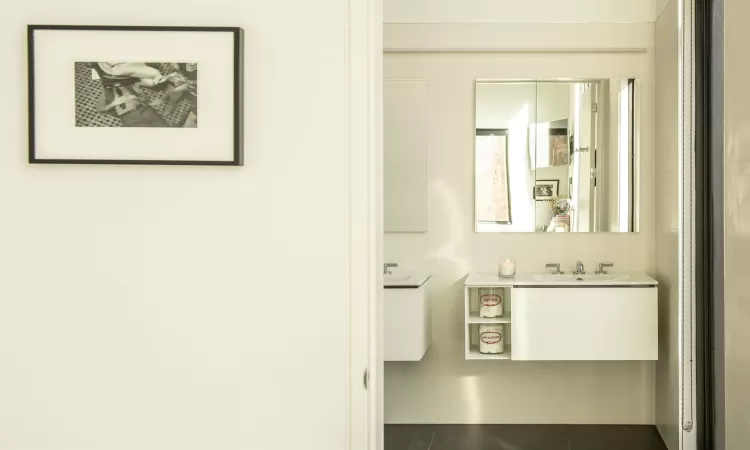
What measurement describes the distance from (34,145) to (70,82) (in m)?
0.15

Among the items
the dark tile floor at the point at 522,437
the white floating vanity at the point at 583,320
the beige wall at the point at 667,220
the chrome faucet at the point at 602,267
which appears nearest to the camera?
the beige wall at the point at 667,220

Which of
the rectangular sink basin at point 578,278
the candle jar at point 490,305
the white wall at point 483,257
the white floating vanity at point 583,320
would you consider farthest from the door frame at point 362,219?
the white wall at point 483,257

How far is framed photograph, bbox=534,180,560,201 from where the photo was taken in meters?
3.65

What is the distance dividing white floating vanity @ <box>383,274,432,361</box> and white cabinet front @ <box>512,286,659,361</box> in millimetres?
492

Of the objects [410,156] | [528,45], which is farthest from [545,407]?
[528,45]

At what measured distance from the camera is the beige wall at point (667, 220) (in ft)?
10.3

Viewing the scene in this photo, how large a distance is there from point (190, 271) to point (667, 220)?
2.68m

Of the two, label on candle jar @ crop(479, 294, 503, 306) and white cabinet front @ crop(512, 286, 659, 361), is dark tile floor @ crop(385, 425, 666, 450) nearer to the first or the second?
white cabinet front @ crop(512, 286, 659, 361)

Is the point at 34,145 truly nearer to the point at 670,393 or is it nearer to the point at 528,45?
the point at 528,45

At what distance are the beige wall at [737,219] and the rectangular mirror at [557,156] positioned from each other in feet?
4.47

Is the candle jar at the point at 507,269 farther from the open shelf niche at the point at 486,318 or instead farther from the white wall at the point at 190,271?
the white wall at the point at 190,271

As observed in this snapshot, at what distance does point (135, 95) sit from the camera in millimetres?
1314

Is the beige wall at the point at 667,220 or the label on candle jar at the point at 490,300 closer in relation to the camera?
the beige wall at the point at 667,220

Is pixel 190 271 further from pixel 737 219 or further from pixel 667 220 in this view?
pixel 667 220
